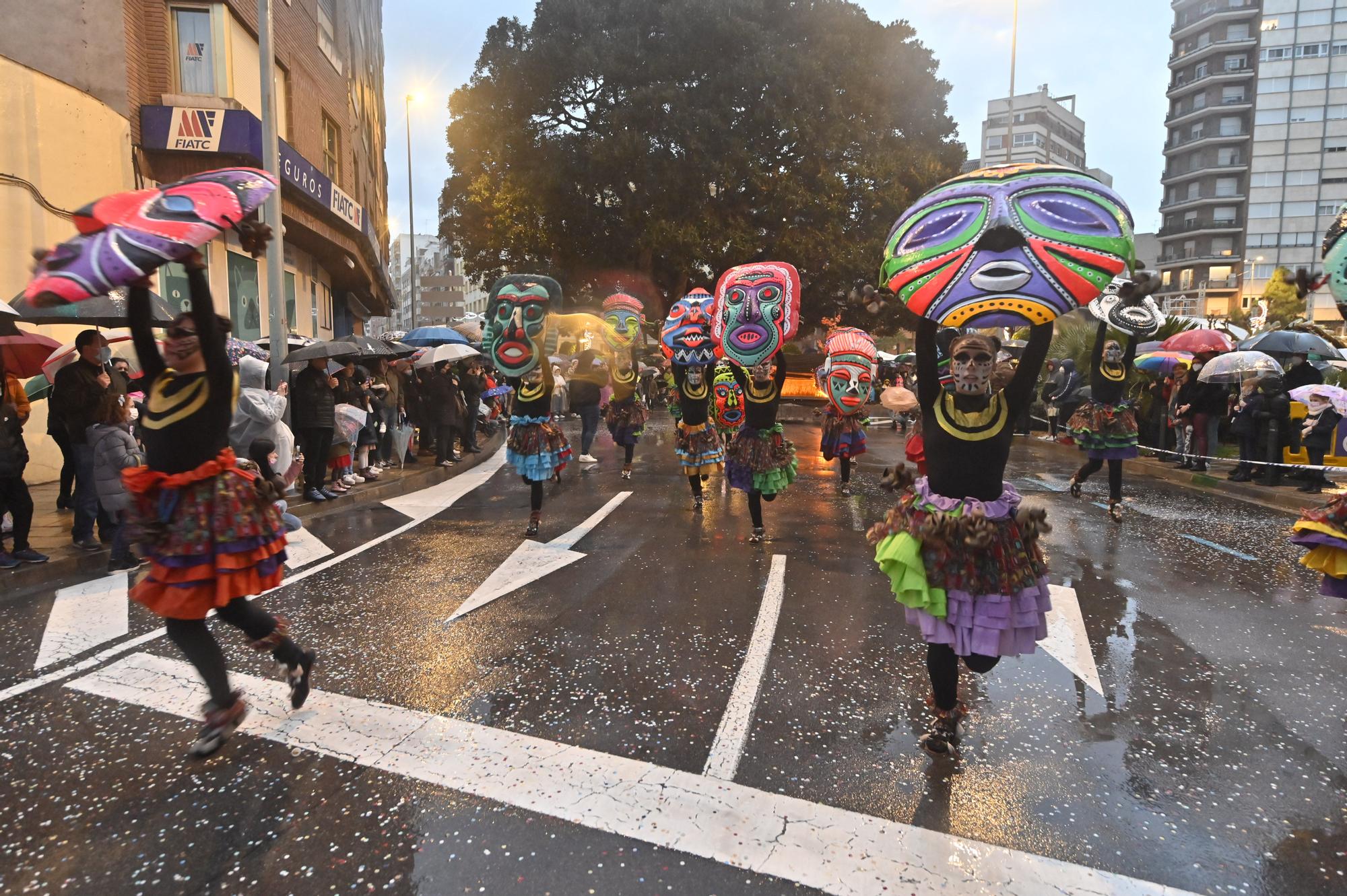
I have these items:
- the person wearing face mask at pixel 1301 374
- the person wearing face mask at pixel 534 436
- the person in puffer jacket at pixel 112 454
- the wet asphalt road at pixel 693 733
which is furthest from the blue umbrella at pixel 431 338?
the person wearing face mask at pixel 1301 374

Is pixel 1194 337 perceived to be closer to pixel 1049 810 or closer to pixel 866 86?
pixel 1049 810

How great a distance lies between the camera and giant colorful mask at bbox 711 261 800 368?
295 inches

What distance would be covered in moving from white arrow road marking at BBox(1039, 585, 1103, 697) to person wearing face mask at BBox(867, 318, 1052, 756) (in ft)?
3.09

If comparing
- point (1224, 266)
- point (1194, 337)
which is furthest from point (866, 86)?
point (1224, 266)

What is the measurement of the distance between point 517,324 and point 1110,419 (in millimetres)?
6512

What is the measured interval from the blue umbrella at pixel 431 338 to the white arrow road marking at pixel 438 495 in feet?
8.06

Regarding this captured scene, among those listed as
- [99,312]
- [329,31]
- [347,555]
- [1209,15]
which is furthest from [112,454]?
[1209,15]

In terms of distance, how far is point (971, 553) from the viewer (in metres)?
3.25

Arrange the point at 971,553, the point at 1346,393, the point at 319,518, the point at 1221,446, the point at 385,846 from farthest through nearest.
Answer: the point at 1221,446, the point at 319,518, the point at 1346,393, the point at 971,553, the point at 385,846

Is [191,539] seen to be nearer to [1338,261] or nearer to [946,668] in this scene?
[946,668]

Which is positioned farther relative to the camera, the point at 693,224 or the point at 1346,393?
the point at 693,224

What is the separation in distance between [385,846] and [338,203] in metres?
18.9

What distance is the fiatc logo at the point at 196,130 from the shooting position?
12.7 metres

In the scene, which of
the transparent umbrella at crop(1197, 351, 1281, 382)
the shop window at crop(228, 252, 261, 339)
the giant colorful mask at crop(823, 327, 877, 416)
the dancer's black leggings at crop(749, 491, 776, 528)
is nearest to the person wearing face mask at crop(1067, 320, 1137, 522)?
the transparent umbrella at crop(1197, 351, 1281, 382)
